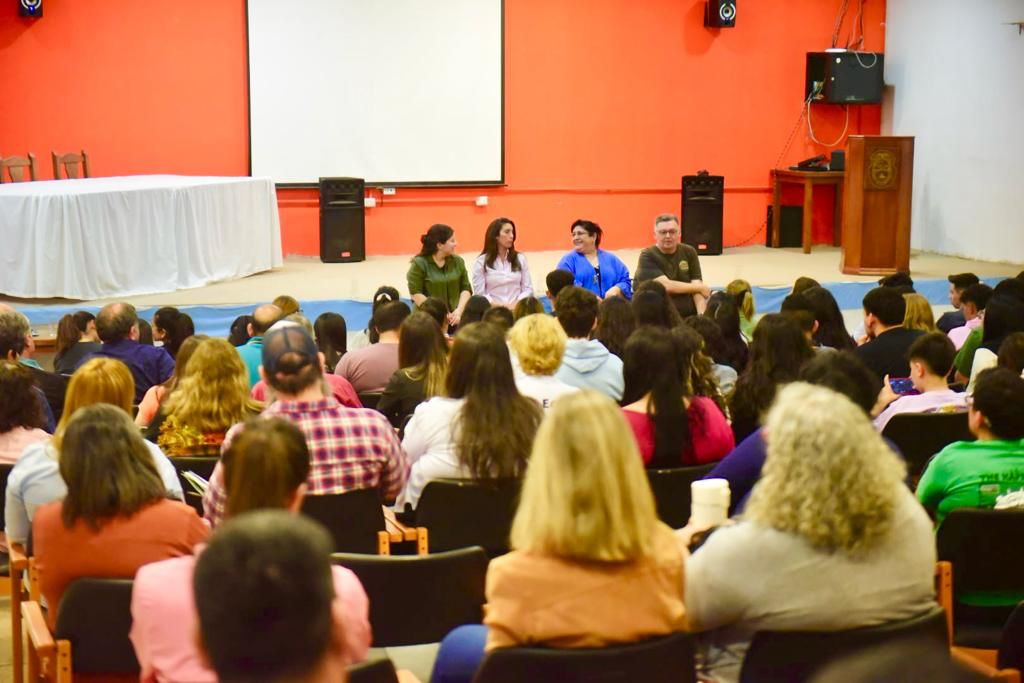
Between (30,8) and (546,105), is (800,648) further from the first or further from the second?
(546,105)

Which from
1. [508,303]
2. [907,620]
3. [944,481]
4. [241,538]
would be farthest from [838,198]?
[241,538]

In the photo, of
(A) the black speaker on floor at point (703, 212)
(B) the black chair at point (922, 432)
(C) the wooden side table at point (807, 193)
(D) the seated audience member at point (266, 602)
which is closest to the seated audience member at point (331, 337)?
(B) the black chair at point (922, 432)

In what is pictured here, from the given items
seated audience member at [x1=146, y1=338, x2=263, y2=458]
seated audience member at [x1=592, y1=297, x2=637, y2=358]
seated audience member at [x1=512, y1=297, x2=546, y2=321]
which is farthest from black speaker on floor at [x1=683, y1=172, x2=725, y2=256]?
seated audience member at [x1=146, y1=338, x2=263, y2=458]

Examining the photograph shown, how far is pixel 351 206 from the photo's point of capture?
11.8 metres

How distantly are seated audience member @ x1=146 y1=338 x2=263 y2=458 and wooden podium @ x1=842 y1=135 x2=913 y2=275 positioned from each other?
7.75m

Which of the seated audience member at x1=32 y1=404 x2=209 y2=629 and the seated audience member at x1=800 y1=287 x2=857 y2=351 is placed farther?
the seated audience member at x1=800 y1=287 x2=857 y2=351

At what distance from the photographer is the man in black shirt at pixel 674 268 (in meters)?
8.03

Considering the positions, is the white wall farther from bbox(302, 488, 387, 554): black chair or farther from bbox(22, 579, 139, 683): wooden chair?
bbox(22, 579, 139, 683): wooden chair

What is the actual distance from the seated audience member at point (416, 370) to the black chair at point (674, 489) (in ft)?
3.78

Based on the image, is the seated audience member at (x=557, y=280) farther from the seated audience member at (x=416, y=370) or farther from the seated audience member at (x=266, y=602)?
the seated audience member at (x=266, y=602)

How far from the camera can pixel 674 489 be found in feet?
11.9

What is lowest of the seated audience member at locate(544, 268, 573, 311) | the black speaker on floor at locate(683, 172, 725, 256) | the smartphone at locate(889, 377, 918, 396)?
the smartphone at locate(889, 377, 918, 396)

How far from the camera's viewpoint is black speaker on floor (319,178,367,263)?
1169 centimetres

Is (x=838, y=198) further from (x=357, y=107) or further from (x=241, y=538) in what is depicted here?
(x=241, y=538)
